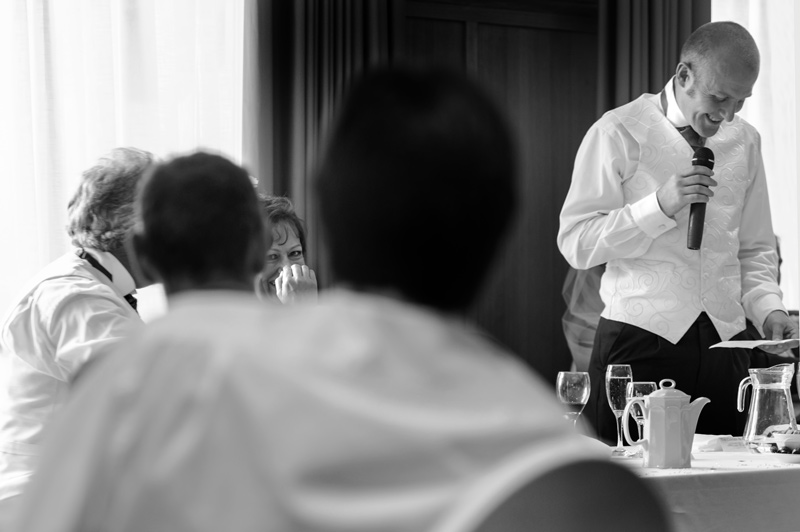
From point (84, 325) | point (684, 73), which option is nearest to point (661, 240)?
point (684, 73)

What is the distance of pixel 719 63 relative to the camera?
2551 millimetres

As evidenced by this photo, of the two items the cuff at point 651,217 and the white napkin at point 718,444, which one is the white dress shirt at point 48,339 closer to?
the white napkin at point 718,444

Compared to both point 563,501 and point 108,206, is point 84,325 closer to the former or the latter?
point 108,206

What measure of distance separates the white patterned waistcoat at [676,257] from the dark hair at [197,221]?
2082 mm

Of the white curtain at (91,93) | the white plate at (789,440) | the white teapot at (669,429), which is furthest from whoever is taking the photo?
the white curtain at (91,93)

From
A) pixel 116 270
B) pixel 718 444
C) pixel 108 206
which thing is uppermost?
pixel 108 206

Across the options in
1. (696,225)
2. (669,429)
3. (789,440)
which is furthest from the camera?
(696,225)

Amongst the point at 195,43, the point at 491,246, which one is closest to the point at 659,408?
the point at 491,246

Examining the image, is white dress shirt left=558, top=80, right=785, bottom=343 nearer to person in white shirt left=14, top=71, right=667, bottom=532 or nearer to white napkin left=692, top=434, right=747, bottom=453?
white napkin left=692, top=434, right=747, bottom=453

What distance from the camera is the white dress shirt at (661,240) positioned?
103 inches

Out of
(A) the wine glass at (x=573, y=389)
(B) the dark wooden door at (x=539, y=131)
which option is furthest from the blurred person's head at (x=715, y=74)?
(B) the dark wooden door at (x=539, y=131)

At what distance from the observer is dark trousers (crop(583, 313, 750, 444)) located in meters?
2.60

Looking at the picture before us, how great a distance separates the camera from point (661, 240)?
2643 millimetres

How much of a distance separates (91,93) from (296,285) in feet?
5.23
